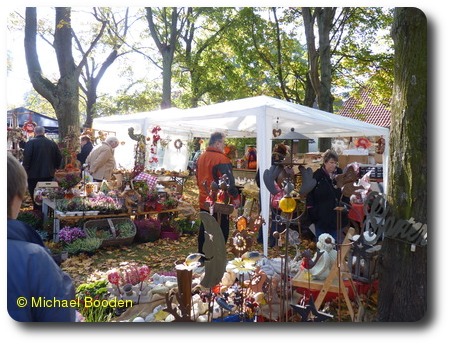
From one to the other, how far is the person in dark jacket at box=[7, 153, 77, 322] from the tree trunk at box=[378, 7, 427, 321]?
1.72 m

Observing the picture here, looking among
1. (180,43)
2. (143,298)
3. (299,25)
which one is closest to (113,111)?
(180,43)

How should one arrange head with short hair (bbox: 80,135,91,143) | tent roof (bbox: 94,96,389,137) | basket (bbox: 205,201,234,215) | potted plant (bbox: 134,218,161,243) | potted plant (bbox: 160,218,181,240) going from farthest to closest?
head with short hair (bbox: 80,135,91,143) < potted plant (bbox: 160,218,181,240) < potted plant (bbox: 134,218,161,243) < tent roof (bbox: 94,96,389,137) < basket (bbox: 205,201,234,215)

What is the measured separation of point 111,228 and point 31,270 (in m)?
3.43

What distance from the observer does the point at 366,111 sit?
5238 mm

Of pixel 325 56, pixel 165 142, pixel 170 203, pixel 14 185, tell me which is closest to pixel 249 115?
pixel 325 56

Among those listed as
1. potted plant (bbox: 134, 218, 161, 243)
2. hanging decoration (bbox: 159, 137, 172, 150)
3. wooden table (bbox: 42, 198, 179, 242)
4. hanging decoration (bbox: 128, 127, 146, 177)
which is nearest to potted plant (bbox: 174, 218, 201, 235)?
potted plant (bbox: 134, 218, 161, 243)

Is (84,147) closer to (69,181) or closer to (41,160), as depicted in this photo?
(69,181)

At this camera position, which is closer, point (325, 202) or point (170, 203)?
point (325, 202)

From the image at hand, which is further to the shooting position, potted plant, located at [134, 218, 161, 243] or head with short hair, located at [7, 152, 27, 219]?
potted plant, located at [134, 218, 161, 243]

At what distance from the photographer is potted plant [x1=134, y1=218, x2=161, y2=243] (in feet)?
16.3

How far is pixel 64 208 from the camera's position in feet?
15.0

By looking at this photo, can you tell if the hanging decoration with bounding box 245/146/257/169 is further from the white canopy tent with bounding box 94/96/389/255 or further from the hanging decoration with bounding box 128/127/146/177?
the hanging decoration with bounding box 128/127/146/177

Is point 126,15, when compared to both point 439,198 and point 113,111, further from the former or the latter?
point 113,111

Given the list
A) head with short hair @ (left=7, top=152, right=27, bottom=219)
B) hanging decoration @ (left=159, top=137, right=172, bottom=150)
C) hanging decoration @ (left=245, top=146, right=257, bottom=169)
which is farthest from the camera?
hanging decoration @ (left=159, top=137, right=172, bottom=150)
